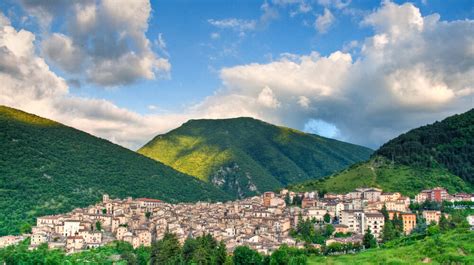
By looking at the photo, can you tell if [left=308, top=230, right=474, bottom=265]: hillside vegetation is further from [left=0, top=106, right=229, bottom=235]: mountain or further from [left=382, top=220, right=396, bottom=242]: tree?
[left=0, top=106, right=229, bottom=235]: mountain

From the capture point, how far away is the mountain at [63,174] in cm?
9419

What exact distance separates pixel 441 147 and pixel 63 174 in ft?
283

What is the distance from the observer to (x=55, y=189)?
334 feet

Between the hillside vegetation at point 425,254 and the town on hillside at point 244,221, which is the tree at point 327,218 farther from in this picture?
the hillside vegetation at point 425,254

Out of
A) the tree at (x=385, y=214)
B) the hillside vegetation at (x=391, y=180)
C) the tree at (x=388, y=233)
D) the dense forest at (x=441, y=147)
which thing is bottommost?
the tree at (x=388, y=233)

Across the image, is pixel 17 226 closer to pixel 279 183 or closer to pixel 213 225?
pixel 213 225

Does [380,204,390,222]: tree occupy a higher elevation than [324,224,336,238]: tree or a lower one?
higher

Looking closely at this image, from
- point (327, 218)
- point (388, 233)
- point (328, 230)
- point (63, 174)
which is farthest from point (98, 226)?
point (388, 233)

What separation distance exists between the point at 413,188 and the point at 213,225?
41.8m

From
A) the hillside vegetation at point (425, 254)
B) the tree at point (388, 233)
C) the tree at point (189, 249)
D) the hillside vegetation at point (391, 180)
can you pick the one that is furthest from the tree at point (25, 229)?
the hillside vegetation at point (391, 180)

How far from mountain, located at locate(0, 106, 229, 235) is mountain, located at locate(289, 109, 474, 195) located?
36.1 metres

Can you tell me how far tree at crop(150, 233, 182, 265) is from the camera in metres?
55.6

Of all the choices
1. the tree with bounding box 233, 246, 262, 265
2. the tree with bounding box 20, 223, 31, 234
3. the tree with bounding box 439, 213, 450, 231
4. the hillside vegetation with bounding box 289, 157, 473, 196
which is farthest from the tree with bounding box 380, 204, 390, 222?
the tree with bounding box 20, 223, 31, 234

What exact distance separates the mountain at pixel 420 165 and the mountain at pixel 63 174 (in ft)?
118
